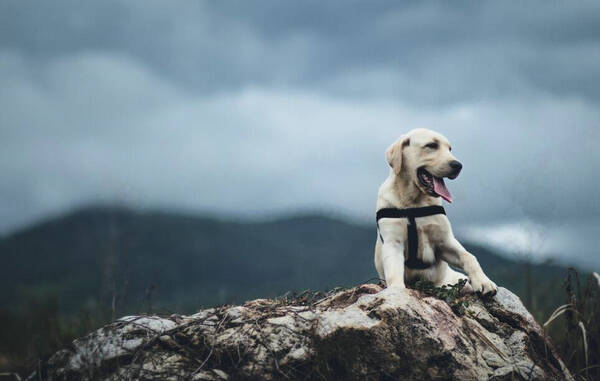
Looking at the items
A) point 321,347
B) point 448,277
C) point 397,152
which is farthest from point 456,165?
point 321,347

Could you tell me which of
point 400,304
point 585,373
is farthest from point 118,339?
point 585,373

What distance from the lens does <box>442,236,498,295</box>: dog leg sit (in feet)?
19.7

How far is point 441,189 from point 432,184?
0.11 meters

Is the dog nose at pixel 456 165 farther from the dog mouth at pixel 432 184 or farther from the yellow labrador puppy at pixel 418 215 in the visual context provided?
the dog mouth at pixel 432 184

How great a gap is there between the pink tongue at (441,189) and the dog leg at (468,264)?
542 millimetres

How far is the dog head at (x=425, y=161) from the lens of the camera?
6.17 m

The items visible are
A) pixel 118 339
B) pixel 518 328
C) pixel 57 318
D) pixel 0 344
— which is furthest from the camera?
pixel 0 344

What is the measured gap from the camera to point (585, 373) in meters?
6.48

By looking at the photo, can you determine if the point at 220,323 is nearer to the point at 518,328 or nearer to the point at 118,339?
the point at 118,339

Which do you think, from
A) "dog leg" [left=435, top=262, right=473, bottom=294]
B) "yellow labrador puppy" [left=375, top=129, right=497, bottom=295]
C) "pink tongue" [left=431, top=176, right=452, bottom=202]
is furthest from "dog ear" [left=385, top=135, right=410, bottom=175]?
"dog leg" [left=435, top=262, right=473, bottom=294]

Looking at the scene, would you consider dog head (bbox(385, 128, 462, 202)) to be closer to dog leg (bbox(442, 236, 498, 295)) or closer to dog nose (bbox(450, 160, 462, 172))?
dog nose (bbox(450, 160, 462, 172))

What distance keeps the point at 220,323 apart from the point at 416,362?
1769 millimetres

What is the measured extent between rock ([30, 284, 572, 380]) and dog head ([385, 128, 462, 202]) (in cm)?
117

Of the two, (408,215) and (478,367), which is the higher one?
(408,215)
